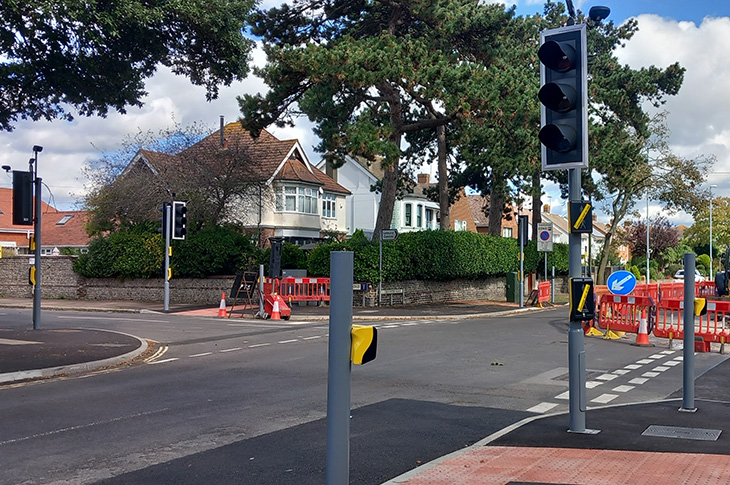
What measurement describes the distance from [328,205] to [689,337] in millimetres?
43629

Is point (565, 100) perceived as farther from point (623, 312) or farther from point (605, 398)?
point (623, 312)

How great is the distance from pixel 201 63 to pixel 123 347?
20.8 feet

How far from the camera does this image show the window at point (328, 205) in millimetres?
51094

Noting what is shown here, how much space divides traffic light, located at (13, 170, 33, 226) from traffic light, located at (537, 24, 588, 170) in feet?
46.3

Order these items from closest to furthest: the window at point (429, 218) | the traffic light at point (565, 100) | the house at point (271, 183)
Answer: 1. the traffic light at point (565, 100)
2. the house at point (271, 183)
3. the window at point (429, 218)

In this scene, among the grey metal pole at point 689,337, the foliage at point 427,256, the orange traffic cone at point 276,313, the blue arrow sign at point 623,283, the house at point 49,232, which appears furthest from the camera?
the house at point 49,232

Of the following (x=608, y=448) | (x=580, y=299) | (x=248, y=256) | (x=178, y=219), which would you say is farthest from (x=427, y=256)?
(x=608, y=448)

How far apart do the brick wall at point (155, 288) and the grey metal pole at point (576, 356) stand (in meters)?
22.1

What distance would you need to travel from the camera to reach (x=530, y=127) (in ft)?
96.4

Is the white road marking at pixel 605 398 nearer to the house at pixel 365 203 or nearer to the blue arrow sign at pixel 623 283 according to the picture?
the blue arrow sign at pixel 623 283

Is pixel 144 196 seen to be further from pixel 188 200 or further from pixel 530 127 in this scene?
pixel 530 127

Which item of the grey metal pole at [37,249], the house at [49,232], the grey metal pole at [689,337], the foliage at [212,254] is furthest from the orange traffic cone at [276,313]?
the house at [49,232]

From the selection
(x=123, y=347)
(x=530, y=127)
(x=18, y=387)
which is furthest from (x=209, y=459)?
(x=530, y=127)

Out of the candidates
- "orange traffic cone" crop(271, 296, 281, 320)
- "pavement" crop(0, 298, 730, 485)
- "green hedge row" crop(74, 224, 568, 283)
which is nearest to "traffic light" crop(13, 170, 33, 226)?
"pavement" crop(0, 298, 730, 485)
